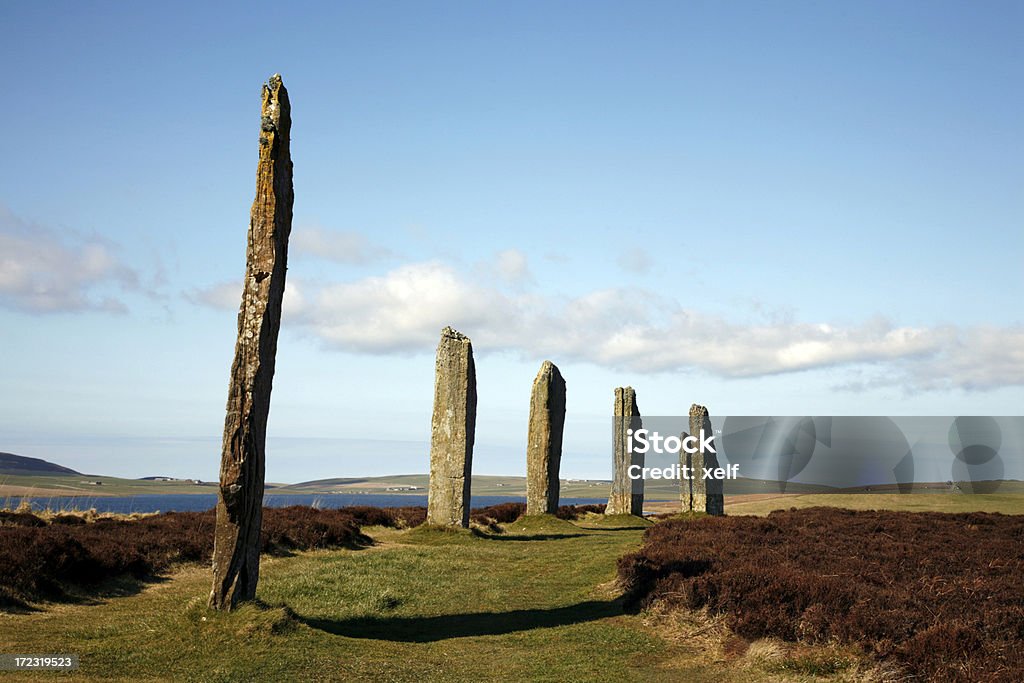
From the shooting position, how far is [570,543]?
20.2 meters

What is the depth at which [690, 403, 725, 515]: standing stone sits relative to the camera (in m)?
29.8

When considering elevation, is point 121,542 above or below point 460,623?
above

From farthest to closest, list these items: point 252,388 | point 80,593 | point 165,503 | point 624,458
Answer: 1. point 165,503
2. point 624,458
3. point 80,593
4. point 252,388

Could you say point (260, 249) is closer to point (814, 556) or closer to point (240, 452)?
point (240, 452)

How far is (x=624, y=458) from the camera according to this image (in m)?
28.4

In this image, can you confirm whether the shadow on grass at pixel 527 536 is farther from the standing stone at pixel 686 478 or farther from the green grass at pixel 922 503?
the green grass at pixel 922 503

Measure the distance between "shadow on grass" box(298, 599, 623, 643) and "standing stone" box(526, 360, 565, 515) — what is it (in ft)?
43.1

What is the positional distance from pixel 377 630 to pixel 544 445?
1520cm

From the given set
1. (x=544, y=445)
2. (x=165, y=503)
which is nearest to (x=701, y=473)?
(x=544, y=445)

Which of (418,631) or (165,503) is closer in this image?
(418,631)

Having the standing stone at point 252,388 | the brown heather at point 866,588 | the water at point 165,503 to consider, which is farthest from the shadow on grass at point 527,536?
the standing stone at point 252,388

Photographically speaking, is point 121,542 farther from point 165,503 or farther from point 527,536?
point 165,503

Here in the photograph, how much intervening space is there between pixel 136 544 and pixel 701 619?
407 inches

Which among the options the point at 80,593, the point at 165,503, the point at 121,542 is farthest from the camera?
the point at 165,503
